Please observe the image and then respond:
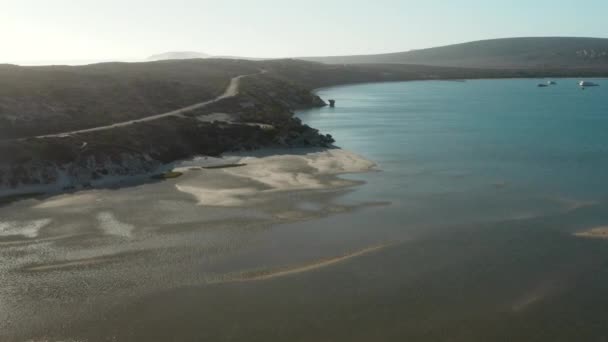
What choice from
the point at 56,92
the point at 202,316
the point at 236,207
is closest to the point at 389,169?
the point at 236,207

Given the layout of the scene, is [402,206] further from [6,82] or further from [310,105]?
[310,105]

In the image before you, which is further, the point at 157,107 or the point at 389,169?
the point at 157,107

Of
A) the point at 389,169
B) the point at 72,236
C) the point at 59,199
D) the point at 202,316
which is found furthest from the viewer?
the point at 389,169

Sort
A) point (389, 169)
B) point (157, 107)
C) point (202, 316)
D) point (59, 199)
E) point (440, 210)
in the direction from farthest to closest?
point (157, 107)
point (389, 169)
point (59, 199)
point (440, 210)
point (202, 316)

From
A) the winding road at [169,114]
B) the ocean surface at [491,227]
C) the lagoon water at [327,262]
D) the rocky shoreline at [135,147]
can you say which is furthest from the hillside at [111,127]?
the ocean surface at [491,227]

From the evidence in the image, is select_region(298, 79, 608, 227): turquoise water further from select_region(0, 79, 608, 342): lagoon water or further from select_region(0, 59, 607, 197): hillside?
→ select_region(0, 59, 607, 197): hillside

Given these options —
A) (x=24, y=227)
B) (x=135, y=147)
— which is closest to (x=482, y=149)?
(x=135, y=147)

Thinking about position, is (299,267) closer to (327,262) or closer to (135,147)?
(327,262)
